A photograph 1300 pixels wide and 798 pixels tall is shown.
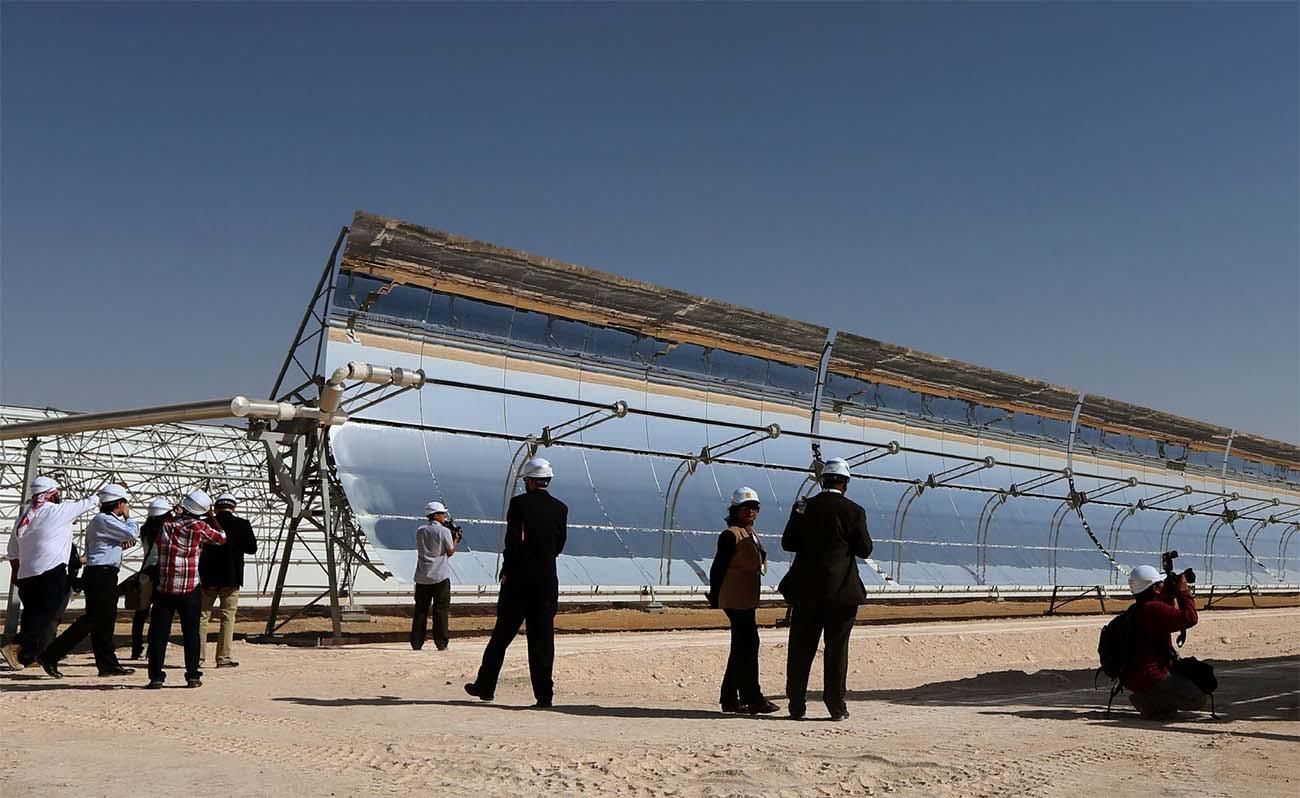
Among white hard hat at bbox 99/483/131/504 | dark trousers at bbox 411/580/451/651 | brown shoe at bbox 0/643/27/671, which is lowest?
brown shoe at bbox 0/643/27/671

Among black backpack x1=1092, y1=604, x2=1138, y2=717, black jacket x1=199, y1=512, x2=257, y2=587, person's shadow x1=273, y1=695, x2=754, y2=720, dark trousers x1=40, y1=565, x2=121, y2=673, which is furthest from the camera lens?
black jacket x1=199, y1=512, x2=257, y2=587

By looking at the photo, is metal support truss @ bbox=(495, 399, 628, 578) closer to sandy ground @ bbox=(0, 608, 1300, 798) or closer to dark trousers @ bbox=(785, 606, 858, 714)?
sandy ground @ bbox=(0, 608, 1300, 798)

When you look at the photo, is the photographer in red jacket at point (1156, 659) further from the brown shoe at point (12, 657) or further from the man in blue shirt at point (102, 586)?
the brown shoe at point (12, 657)

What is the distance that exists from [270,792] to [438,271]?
14.1 m

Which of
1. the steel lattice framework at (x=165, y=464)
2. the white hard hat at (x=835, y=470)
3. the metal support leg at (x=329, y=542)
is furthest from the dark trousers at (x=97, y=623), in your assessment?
the steel lattice framework at (x=165, y=464)

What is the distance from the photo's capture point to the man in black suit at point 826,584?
852cm

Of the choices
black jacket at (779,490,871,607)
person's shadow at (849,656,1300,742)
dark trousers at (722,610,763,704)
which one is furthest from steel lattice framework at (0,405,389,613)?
black jacket at (779,490,871,607)

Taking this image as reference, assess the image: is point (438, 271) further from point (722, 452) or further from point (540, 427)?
point (722, 452)

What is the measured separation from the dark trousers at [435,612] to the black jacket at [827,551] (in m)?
6.25

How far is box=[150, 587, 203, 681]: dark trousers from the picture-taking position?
995 cm

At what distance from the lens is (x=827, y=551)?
855 cm

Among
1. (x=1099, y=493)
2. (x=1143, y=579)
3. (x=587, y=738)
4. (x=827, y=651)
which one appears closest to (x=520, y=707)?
(x=587, y=738)

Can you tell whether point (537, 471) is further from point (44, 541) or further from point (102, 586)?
point (44, 541)

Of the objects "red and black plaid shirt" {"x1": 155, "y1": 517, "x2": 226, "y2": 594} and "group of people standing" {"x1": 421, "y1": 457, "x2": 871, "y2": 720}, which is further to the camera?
"red and black plaid shirt" {"x1": 155, "y1": 517, "x2": 226, "y2": 594}
